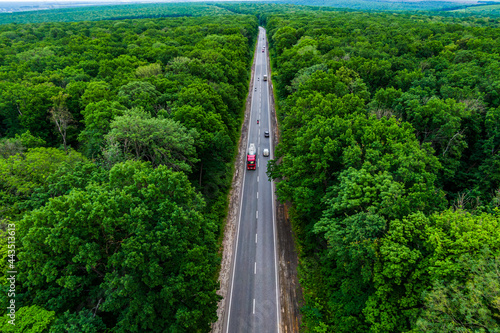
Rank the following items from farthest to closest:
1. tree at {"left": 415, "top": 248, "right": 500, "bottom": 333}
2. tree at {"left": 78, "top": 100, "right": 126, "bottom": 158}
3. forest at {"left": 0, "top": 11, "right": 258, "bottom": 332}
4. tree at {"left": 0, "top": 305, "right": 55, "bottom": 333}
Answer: tree at {"left": 78, "top": 100, "right": 126, "bottom": 158} < forest at {"left": 0, "top": 11, "right": 258, "bottom": 332} < tree at {"left": 0, "top": 305, "right": 55, "bottom": 333} < tree at {"left": 415, "top": 248, "right": 500, "bottom": 333}

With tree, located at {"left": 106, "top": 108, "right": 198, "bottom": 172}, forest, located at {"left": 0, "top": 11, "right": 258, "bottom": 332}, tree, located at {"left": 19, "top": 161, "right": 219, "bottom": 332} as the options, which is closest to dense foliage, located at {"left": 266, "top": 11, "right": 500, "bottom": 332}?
forest, located at {"left": 0, "top": 11, "right": 258, "bottom": 332}

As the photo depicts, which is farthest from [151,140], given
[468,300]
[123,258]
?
[468,300]

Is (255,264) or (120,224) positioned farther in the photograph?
(255,264)

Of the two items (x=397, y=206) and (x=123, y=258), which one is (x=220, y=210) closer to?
(x=123, y=258)

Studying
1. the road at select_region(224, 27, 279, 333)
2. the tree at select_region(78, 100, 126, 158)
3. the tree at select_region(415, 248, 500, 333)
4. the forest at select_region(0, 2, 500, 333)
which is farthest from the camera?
the tree at select_region(78, 100, 126, 158)

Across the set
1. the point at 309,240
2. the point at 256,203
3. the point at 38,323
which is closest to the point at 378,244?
the point at 309,240

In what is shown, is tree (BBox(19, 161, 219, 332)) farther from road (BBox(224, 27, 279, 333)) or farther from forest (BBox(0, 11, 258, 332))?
road (BBox(224, 27, 279, 333))
